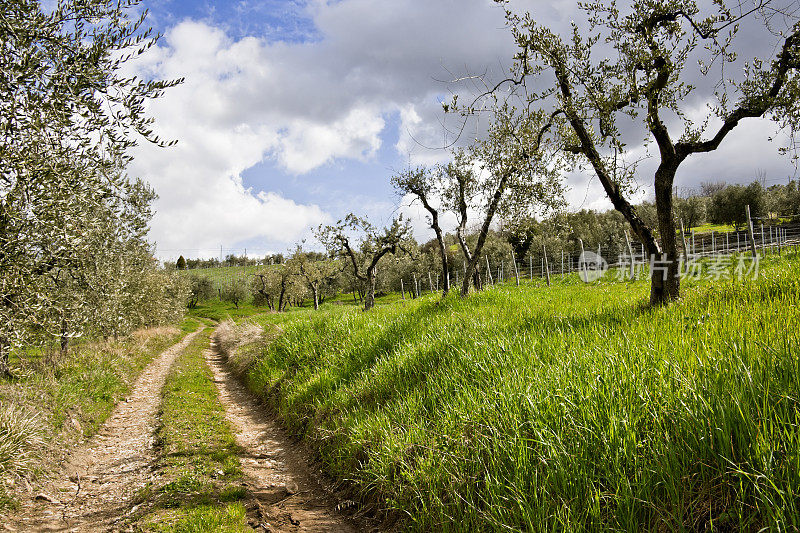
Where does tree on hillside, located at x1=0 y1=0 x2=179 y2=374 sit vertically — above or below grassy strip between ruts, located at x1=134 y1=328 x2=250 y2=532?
above

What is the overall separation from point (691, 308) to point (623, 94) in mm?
4638

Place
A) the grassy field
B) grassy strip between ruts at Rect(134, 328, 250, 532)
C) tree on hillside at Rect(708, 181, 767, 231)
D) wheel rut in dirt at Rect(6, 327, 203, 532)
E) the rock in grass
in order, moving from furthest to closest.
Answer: tree on hillside at Rect(708, 181, 767, 231)
the rock in grass
wheel rut in dirt at Rect(6, 327, 203, 532)
grassy strip between ruts at Rect(134, 328, 250, 532)
the grassy field

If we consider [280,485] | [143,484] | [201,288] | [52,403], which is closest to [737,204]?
[280,485]

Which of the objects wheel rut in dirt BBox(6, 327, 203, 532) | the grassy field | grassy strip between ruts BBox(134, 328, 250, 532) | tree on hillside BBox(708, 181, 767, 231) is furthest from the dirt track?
tree on hillside BBox(708, 181, 767, 231)

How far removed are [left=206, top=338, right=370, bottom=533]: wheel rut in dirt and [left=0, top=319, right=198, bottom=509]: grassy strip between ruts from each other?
341 centimetres

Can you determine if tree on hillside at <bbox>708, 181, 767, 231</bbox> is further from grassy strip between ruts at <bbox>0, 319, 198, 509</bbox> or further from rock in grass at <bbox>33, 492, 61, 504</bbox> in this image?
rock in grass at <bbox>33, 492, 61, 504</bbox>

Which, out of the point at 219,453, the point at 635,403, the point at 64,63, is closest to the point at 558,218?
the point at 635,403

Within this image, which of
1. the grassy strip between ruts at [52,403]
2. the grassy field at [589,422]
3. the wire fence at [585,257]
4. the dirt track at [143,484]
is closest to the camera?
the grassy field at [589,422]

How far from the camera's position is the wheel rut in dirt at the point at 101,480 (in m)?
5.84

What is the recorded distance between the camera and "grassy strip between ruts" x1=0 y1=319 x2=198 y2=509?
6.88m

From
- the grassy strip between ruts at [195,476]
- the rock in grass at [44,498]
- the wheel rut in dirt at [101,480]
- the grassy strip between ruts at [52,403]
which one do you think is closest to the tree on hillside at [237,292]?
the grassy strip between ruts at [52,403]

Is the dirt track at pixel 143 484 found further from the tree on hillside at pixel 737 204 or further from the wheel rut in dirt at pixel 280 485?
the tree on hillside at pixel 737 204

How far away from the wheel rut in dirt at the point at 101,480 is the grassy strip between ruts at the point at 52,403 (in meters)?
0.34

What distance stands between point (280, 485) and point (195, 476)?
1485 millimetres
